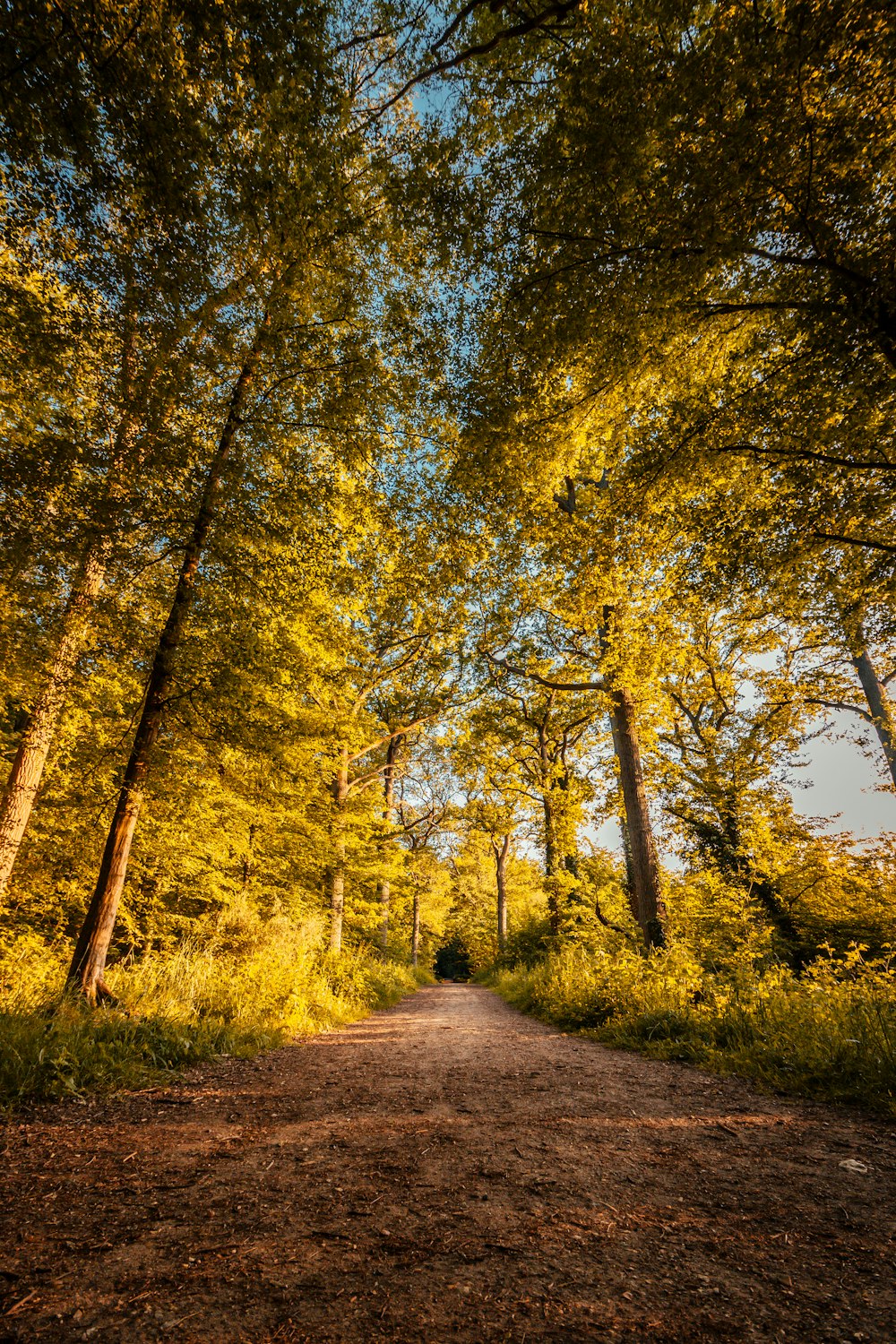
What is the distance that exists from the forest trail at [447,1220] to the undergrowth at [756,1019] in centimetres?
59

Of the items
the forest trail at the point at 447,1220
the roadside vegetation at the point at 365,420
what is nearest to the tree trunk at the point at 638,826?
the roadside vegetation at the point at 365,420

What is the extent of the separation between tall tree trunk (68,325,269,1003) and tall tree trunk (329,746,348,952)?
15.3 ft

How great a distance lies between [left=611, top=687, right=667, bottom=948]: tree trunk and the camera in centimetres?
910

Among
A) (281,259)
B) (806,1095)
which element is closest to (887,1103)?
(806,1095)

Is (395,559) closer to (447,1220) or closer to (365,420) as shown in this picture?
(365,420)

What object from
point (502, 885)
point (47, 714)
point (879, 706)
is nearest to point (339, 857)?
point (47, 714)

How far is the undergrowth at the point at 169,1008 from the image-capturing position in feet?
13.9

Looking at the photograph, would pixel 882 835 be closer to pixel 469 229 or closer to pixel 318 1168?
pixel 318 1168

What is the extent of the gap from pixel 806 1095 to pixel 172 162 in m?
9.90

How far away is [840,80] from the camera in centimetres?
376

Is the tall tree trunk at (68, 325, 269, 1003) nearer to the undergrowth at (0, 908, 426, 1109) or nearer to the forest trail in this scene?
the undergrowth at (0, 908, 426, 1109)

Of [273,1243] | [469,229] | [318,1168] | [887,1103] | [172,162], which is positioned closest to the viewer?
[273,1243]

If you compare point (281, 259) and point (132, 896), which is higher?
point (281, 259)

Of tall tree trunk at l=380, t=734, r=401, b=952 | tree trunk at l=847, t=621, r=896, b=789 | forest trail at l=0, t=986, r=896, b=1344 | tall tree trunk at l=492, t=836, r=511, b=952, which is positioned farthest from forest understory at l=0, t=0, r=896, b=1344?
tall tree trunk at l=492, t=836, r=511, b=952
